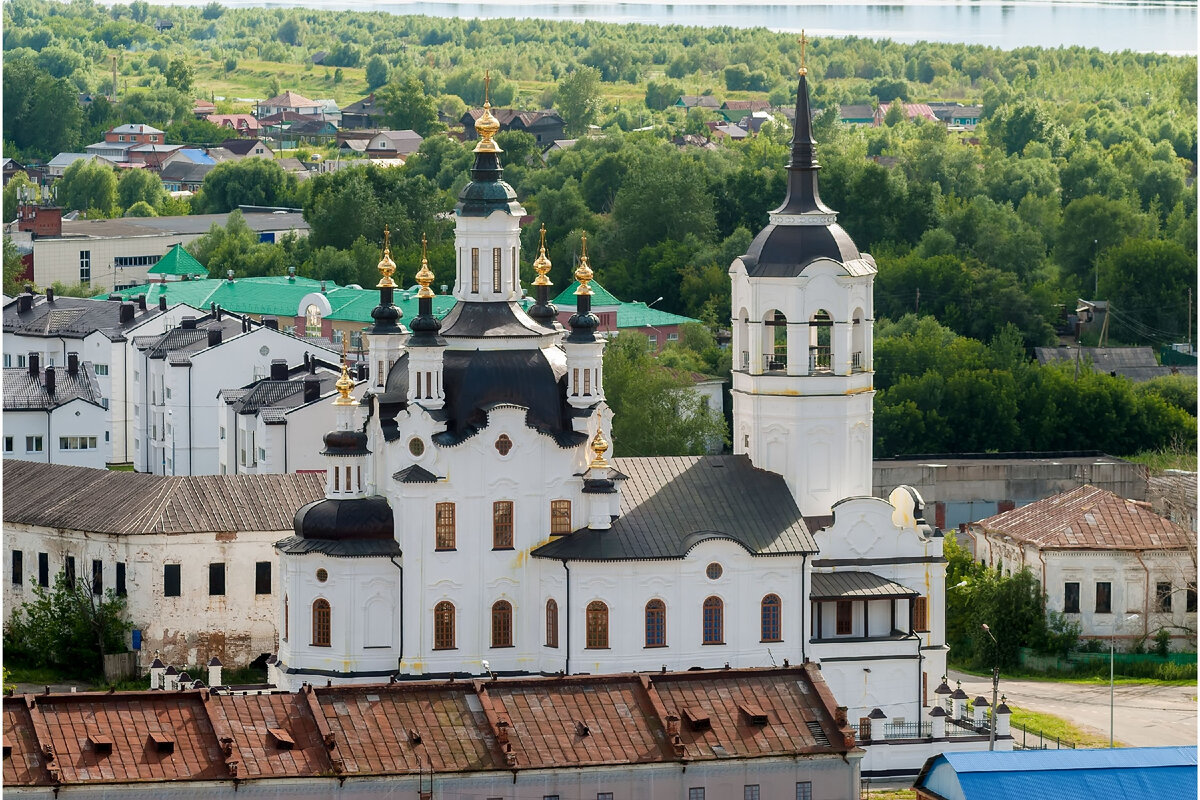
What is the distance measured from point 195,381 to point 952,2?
33.9 metres

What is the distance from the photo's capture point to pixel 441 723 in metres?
49.8

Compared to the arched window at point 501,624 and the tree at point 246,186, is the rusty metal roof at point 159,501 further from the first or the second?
the tree at point 246,186

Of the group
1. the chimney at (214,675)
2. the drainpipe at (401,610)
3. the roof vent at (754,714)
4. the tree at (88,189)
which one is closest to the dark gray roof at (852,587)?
the drainpipe at (401,610)

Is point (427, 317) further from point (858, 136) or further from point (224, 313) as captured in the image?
point (858, 136)

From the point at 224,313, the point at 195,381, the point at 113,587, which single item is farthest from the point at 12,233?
the point at 113,587

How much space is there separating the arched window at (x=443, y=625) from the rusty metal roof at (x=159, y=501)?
32.4 ft

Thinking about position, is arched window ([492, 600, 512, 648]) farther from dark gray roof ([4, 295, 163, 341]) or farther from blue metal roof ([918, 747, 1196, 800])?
dark gray roof ([4, 295, 163, 341])

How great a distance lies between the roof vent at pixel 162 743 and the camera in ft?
157

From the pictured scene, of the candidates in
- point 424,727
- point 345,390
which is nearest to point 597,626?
point 345,390

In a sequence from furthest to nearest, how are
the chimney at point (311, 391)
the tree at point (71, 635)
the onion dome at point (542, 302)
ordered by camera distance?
the chimney at point (311, 391)
the tree at point (71, 635)
the onion dome at point (542, 302)

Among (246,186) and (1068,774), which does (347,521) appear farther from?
(246,186)

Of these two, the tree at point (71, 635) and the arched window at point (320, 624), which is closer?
the arched window at point (320, 624)

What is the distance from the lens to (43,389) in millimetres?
93750

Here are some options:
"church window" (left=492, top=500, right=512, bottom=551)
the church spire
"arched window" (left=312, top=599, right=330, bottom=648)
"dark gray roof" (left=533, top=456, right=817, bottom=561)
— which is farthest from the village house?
"arched window" (left=312, top=599, right=330, bottom=648)
